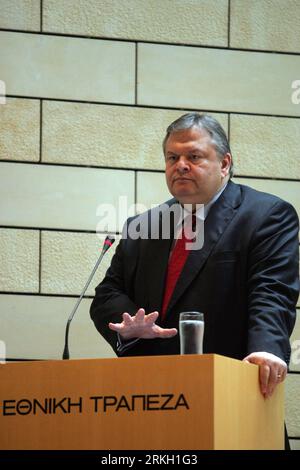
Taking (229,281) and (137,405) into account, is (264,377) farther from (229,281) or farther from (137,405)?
(229,281)

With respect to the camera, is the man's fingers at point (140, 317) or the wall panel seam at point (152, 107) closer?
the man's fingers at point (140, 317)

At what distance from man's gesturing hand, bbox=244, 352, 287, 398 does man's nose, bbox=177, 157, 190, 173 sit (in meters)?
1.15

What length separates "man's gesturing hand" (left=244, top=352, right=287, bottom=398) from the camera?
3963 millimetres

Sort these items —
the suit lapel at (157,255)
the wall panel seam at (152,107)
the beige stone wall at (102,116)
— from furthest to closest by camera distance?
1. the wall panel seam at (152,107)
2. the beige stone wall at (102,116)
3. the suit lapel at (157,255)

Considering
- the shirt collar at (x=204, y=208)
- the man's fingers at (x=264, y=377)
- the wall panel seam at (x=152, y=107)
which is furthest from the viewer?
the wall panel seam at (x=152, y=107)

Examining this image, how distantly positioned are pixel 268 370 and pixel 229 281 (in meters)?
0.76

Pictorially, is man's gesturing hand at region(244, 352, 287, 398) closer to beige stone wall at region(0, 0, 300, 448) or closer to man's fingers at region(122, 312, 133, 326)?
man's fingers at region(122, 312, 133, 326)

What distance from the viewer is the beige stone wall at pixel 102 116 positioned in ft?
20.8

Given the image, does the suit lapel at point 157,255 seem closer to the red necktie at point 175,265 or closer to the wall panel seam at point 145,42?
the red necktie at point 175,265

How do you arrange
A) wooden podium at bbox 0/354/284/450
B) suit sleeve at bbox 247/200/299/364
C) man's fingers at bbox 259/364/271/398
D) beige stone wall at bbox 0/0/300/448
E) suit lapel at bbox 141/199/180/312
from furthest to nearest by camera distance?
beige stone wall at bbox 0/0/300/448 < suit lapel at bbox 141/199/180/312 < suit sleeve at bbox 247/200/299/364 < man's fingers at bbox 259/364/271/398 < wooden podium at bbox 0/354/284/450

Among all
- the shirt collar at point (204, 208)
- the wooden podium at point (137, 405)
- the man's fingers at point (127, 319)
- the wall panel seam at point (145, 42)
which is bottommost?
the wooden podium at point (137, 405)

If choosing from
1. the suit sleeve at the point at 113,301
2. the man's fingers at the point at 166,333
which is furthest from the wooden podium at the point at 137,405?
the suit sleeve at the point at 113,301

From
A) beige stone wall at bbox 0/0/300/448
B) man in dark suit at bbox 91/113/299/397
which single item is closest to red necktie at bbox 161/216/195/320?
man in dark suit at bbox 91/113/299/397
